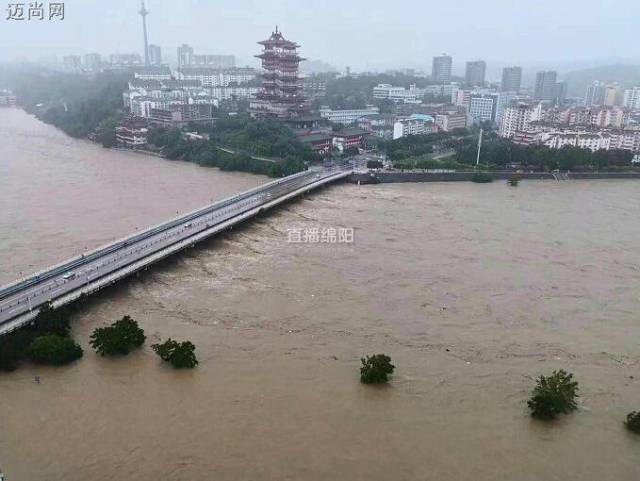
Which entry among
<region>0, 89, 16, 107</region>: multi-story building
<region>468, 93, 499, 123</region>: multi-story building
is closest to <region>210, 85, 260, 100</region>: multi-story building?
<region>468, 93, 499, 123</region>: multi-story building

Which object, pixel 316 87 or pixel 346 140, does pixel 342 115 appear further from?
pixel 316 87

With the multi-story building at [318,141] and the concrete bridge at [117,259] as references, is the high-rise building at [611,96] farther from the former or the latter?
the concrete bridge at [117,259]

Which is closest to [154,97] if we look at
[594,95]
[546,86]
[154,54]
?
[546,86]

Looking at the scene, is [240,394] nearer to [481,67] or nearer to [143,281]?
[143,281]

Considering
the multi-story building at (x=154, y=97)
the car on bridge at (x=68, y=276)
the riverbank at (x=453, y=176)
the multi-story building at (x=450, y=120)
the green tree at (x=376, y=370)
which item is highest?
the multi-story building at (x=154, y=97)

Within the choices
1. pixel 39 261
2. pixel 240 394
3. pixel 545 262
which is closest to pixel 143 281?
pixel 39 261

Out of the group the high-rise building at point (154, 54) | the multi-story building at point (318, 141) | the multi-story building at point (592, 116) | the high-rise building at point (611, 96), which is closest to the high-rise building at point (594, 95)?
the high-rise building at point (611, 96)
